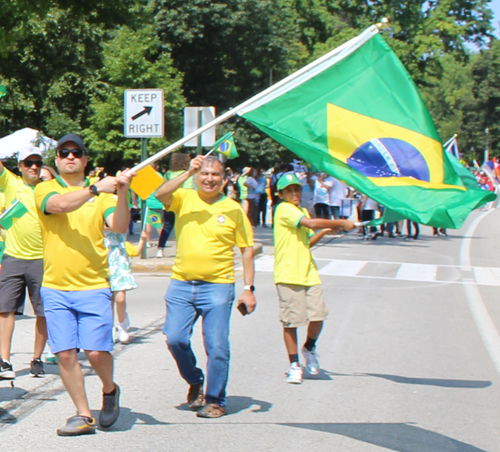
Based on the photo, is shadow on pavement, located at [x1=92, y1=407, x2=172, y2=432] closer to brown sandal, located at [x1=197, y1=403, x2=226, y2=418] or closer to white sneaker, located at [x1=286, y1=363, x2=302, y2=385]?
brown sandal, located at [x1=197, y1=403, x2=226, y2=418]

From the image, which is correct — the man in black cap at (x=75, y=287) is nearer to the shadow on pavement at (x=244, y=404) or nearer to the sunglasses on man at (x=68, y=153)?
the sunglasses on man at (x=68, y=153)

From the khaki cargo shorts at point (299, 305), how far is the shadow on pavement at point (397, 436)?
4.59 feet

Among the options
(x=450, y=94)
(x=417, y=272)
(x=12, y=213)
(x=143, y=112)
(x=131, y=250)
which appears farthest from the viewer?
(x=450, y=94)

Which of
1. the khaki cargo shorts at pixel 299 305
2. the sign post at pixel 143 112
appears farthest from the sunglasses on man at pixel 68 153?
the sign post at pixel 143 112

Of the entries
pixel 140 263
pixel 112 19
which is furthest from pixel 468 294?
pixel 112 19

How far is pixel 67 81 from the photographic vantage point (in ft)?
96.4

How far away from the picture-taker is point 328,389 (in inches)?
256

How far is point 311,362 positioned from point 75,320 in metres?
2.56

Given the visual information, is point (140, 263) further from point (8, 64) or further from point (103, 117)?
point (103, 117)

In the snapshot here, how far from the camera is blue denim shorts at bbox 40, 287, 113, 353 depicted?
5039 mm

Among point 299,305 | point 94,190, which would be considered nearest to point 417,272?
point 299,305

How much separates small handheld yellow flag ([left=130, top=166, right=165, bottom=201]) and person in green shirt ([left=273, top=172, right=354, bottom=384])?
1.49 metres

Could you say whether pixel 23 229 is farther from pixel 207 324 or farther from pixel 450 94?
pixel 450 94

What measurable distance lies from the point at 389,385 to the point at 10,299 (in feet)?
10.6
